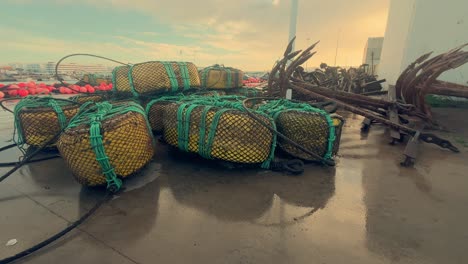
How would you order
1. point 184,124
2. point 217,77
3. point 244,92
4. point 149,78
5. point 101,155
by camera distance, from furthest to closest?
point 244,92
point 217,77
point 149,78
point 184,124
point 101,155

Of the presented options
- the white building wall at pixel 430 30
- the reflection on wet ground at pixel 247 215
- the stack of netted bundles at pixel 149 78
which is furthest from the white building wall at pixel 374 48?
the reflection on wet ground at pixel 247 215

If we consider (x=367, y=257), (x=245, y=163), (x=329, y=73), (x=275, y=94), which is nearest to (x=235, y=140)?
(x=245, y=163)

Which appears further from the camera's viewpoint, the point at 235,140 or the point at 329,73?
the point at 329,73

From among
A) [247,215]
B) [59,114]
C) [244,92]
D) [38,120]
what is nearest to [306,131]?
[247,215]

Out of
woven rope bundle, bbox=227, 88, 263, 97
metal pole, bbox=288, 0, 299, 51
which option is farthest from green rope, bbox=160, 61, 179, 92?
metal pole, bbox=288, 0, 299, 51

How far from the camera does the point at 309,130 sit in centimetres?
304

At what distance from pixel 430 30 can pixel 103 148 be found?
39.4 ft

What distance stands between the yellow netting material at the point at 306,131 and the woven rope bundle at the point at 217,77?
2882 millimetres

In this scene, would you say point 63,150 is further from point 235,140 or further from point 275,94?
point 275,94

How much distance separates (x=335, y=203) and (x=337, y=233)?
0.47 meters

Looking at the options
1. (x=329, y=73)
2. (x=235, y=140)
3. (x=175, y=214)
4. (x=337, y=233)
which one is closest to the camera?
(x=337, y=233)

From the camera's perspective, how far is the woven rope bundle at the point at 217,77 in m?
5.63

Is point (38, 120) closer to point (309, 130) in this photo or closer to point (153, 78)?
point (153, 78)

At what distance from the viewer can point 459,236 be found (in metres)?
1.78
